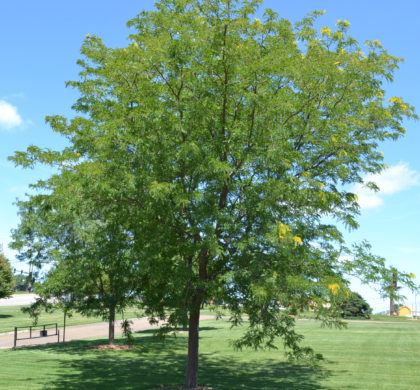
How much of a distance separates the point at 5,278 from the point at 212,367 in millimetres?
36116

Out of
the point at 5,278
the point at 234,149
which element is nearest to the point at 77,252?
the point at 234,149

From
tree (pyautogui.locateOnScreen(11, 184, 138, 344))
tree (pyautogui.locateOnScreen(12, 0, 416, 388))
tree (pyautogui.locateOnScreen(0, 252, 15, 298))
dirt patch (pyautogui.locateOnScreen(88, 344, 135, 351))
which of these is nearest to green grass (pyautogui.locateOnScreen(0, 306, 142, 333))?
tree (pyautogui.locateOnScreen(0, 252, 15, 298))

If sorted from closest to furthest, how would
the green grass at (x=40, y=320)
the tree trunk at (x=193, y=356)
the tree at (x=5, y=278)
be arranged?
the tree trunk at (x=193, y=356) < the green grass at (x=40, y=320) < the tree at (x=5, y=278)

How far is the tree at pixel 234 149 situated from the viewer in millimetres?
9844

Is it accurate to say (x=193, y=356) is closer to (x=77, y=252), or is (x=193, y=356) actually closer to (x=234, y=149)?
(x=234, y=149)

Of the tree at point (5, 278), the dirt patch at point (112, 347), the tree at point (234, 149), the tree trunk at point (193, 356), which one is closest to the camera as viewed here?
the tree at point (234, 149)

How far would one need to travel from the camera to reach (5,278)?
46.5m

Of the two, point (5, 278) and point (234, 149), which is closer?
point (234, 149)

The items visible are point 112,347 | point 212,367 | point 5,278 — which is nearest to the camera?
point 212,367

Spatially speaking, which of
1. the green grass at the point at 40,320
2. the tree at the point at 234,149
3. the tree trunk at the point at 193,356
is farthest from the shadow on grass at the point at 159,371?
the green grass at the point at 40,320

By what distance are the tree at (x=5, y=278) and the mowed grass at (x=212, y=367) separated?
24.0 m

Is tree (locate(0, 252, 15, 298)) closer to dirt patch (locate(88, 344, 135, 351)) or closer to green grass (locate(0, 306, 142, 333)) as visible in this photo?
green grass (locate(0, 306, 142, 333))

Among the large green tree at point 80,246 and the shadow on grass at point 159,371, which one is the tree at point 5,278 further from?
the shadow on grass at point 159,371

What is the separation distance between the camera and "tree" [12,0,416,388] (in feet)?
32.3
